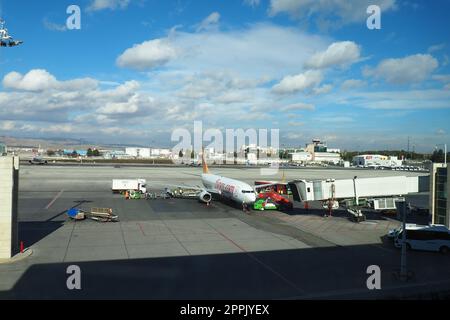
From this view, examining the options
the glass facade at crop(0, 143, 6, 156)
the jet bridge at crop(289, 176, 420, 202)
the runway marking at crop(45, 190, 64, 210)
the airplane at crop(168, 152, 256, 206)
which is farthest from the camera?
the runway marking at crop(45, 190, 64, 210)

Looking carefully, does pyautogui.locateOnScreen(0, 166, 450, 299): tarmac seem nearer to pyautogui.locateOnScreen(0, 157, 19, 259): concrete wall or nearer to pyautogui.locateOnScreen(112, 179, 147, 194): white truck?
pyautogui.locateOnScreen(0, 157, 19, 259): concrete wall

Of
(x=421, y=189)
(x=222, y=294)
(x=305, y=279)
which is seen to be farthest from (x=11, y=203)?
(x=421, y=189)

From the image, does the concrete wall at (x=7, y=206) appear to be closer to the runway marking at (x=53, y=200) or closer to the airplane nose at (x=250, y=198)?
the runway marking at (x=53, y=200)

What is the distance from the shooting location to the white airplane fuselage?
4669 cm

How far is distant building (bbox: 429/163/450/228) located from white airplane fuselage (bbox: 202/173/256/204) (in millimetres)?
18403

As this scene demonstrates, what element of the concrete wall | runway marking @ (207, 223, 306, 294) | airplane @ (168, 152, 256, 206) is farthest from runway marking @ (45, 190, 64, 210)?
runway marking @ (207, 223, 306, 294)

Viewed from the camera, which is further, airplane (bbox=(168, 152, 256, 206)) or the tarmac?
airplane (bbox=(168, 152, 256, 206))

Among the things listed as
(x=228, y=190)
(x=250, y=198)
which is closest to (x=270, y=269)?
(x=250, y=198)

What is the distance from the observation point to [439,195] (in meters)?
36.2

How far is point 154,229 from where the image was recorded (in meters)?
34.5

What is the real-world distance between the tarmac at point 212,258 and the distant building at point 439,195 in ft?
13.6

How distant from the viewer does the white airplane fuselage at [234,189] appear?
46.7 m

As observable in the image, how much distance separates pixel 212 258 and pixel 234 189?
77.5 feet

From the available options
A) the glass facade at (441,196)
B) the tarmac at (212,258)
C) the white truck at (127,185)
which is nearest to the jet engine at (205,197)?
the tarmac at (212,258)
